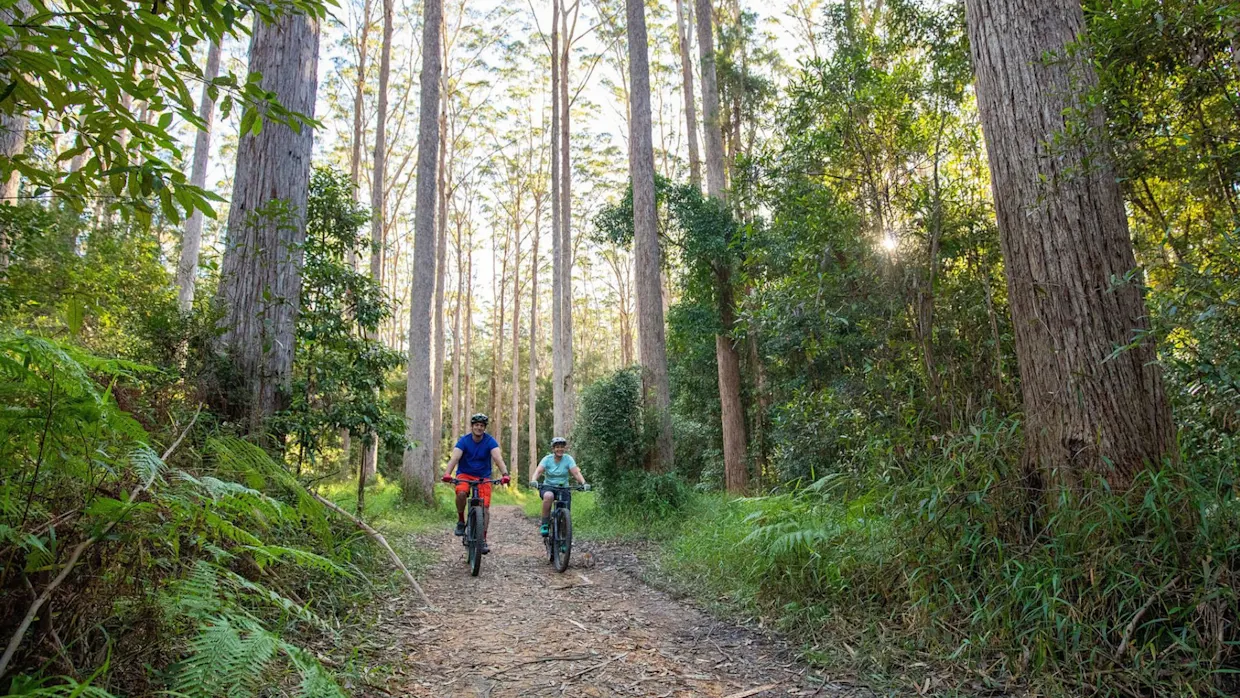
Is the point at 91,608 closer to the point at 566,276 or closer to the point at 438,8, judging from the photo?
the point at 438,8

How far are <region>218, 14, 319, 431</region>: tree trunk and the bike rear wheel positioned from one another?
2302 mm

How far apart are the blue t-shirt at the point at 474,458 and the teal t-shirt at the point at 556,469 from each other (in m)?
0.68

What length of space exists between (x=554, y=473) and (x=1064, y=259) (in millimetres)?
5517

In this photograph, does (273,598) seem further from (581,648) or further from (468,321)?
(468,321)

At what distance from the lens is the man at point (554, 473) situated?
7.57 m

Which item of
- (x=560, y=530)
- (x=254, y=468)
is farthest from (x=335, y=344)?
(x=254, y=468)

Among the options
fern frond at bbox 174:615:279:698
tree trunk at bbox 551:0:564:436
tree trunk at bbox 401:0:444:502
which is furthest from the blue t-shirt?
tree trunk at bbox 551:0:564:436

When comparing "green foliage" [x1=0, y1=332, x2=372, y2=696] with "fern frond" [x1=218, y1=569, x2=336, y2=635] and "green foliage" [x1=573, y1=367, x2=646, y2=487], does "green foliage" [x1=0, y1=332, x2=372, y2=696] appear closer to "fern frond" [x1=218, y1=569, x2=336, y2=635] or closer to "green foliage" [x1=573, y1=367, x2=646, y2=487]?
"fern frond" [x1=218, y1=569, x2=336, y2=635]

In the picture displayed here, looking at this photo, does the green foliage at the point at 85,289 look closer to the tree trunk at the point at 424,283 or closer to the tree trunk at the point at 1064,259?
the tree trunk at the point at 1064,259

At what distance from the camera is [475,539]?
22.4 ft

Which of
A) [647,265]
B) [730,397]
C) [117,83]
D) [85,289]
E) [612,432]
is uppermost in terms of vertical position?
[647,265]

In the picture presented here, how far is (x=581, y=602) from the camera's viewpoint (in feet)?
18.4

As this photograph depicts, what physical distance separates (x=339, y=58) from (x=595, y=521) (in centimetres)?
2082

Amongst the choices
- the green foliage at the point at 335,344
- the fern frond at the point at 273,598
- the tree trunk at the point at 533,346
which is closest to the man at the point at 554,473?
the green foliage at the point at 335,344
